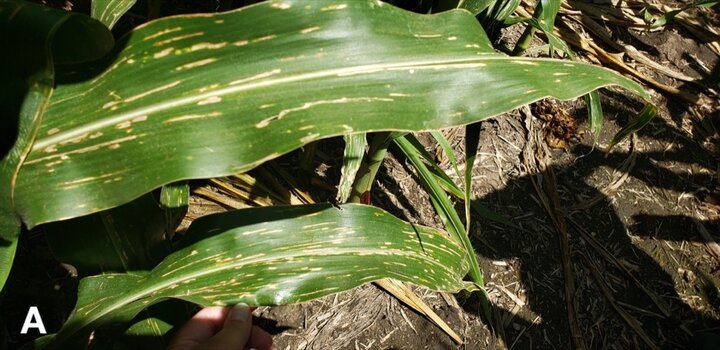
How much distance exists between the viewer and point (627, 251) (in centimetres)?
150

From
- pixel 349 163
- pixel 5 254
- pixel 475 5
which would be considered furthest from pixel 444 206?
pixel 5 254

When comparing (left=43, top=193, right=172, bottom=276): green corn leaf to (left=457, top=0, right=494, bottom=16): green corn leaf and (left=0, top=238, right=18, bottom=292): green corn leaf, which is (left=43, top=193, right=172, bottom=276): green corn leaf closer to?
(left=0, top=238, right=18, bottom=292): green corn leaf

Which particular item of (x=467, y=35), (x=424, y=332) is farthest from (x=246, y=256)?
(x=424, y=332)

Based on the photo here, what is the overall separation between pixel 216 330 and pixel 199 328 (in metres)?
0.04

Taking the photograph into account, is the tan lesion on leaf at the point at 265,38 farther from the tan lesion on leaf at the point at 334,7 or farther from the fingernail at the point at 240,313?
the fingernail at the point at 240,313

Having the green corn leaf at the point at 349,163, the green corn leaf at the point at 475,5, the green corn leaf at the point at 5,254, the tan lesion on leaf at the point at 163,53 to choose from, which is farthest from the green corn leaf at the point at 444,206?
the green corn leaf at the point at 5,254

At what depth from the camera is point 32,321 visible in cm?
105

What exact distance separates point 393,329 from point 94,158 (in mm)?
796

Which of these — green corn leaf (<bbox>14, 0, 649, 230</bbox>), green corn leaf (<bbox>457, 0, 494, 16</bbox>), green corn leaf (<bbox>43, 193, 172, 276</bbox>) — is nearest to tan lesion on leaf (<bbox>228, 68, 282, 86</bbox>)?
green corn leaf (<bbox>14, 0, 649, 230</bbox>)

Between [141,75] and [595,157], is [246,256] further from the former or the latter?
[595,157]

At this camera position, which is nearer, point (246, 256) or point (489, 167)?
point (246, 256)

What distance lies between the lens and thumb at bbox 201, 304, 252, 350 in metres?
0.73

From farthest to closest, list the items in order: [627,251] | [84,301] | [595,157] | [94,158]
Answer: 1. [595,157]
2. [627,251]
3. [84,301]
4. [94,158]

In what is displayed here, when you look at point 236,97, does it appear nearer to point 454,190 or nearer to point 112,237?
point 112,237
